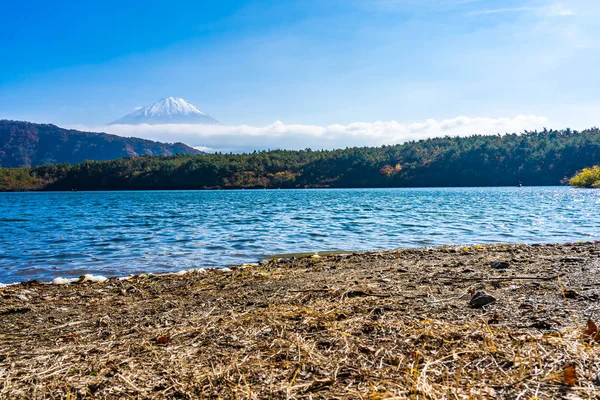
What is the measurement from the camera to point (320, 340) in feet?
11.5

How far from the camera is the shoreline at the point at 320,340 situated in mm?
2656

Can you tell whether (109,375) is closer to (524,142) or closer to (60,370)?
(60,370)

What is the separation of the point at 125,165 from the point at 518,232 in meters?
168

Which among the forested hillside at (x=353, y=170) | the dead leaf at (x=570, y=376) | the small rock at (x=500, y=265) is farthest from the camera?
the forested hillside at (x=353, y=170)

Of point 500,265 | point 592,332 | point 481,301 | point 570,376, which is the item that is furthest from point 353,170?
point 570,376

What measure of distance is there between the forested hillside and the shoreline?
493 ft

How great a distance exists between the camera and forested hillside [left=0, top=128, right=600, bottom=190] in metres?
149

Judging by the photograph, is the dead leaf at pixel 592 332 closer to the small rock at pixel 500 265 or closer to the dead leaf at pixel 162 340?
the dead leaf at pixel 162 340

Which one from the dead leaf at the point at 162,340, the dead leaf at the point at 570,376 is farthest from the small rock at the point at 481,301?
the dead leaf at the point at 162,340

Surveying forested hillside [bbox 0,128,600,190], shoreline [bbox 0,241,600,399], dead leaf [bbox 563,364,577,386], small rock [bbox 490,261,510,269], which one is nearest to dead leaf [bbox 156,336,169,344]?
shoreline [bbox 0,241,600,399]

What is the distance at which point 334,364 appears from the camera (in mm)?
2973

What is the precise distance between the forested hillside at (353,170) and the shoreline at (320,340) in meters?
150

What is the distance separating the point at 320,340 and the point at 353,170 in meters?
161

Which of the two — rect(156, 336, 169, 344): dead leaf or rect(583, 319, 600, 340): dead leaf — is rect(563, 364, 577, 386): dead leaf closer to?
rect(583, 319, 600, 340): dead leaf
